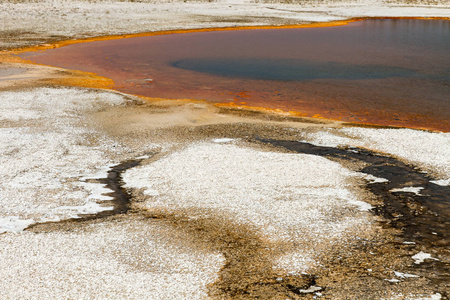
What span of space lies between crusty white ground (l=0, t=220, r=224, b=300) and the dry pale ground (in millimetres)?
25

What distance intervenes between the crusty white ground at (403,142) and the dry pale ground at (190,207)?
0.05 metres

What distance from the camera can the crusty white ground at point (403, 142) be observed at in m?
10.3

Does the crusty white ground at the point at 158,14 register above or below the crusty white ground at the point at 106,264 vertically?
above

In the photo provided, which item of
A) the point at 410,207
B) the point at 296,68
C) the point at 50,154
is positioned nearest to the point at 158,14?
the point at 296,68

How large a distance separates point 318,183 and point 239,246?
2779mm

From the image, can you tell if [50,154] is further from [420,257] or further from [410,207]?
[420,257]

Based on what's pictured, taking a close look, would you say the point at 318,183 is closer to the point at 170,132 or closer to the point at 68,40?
the point at 170,132

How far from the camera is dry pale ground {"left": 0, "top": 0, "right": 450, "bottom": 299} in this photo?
20.1 feet

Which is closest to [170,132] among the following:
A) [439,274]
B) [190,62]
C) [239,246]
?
[239,246]

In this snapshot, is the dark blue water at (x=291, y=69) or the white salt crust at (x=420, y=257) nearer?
the white salt crust at (x=420, y=257)

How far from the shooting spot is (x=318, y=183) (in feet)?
29.8

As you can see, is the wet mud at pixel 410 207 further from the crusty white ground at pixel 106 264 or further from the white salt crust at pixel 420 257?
the crusty white ground at pixel 106 264

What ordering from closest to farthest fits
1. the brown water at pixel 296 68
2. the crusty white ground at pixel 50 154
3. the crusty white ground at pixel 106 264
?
the crusty white ground at pixel 106 264
the crusty white ground at pixel 50 154
the brown water at pixel 296 68

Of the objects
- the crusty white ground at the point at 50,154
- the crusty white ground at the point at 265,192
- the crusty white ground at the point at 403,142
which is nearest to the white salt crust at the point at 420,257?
the crusty white ground at the point at 265,192
